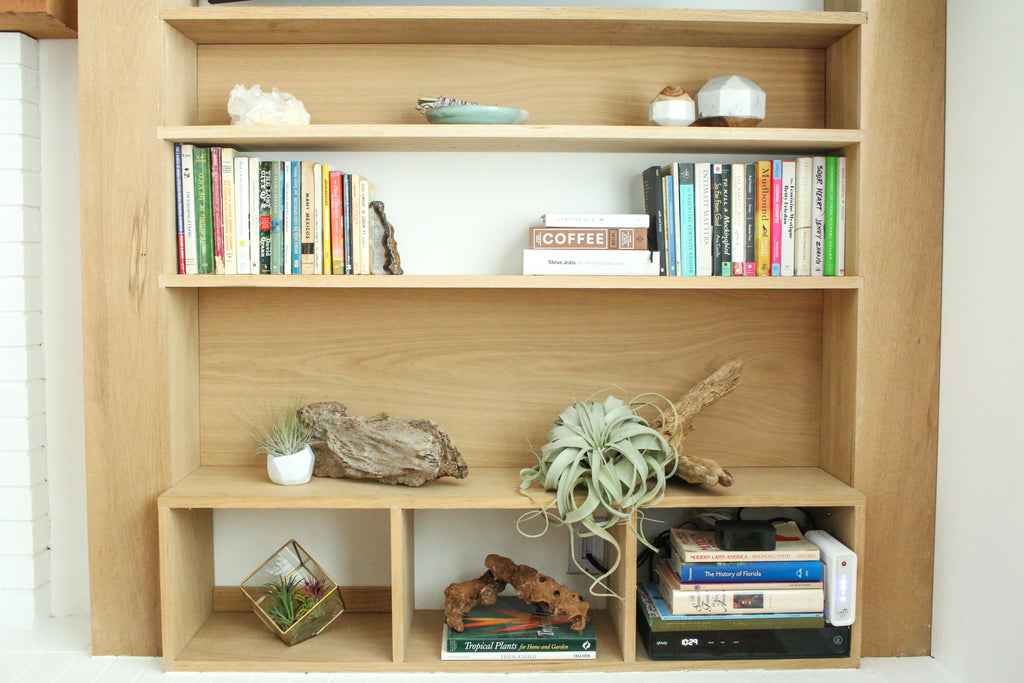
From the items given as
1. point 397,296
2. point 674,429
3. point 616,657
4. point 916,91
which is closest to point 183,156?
point 397,296

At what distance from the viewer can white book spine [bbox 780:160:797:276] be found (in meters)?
1.93

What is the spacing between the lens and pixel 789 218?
1.94m

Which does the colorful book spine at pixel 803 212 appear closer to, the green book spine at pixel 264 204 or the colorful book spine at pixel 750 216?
the colorful book spine at pixel 750 216

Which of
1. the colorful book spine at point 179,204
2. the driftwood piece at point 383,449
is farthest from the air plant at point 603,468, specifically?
the colorful book spine at point 179,204

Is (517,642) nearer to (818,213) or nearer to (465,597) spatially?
(465,597)

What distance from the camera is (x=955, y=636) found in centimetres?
186

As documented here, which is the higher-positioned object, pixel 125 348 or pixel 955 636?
pixel 125 348

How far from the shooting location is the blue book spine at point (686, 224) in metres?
1.93

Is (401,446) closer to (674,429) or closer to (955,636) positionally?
(674,429)

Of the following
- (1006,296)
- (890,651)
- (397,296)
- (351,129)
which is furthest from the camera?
(397,296)

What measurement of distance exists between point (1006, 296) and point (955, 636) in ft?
2.65

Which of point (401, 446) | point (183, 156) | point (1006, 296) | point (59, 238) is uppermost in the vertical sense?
point (183, 156)

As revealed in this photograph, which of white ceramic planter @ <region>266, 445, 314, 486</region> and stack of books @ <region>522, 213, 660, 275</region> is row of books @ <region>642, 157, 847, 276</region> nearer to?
stack of books @ <region>522, 213, 660, 275</region>

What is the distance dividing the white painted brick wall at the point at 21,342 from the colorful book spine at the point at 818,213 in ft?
6.51
